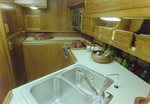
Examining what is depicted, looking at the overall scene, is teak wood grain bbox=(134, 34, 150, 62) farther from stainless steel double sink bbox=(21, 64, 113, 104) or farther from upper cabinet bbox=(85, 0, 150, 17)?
stainless steel double sink bbox=(21, 64, 113, 104)

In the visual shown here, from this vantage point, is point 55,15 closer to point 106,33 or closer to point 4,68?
→ point 4,68

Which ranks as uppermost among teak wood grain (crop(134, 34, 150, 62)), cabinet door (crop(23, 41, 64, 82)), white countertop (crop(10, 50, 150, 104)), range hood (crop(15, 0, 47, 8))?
range hood (crop(15, 0, 47, 8))

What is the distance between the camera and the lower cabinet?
202 cm

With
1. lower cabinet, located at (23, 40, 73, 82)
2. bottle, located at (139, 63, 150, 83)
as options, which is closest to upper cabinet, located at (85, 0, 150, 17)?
bottle, located at (139, 63, 150, 83)

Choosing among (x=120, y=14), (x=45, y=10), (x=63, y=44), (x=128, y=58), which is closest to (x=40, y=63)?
(x=63, y=44)

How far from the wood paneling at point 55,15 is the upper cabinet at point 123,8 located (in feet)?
5.10

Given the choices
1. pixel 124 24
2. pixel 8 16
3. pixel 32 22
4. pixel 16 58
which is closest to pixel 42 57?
pixel 16 58

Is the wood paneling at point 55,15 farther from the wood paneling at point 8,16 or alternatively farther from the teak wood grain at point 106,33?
the teak wood grain at point 106,33

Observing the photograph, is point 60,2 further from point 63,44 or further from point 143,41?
point 143,41

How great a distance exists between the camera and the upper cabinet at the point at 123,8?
54 cm

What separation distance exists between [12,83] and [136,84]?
1501 millimetres

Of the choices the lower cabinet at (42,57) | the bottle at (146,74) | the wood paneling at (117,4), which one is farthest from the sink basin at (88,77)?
the lower cabinet at (42,57)

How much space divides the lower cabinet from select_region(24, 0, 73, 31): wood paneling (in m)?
0.54

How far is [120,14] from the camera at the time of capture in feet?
2.31
